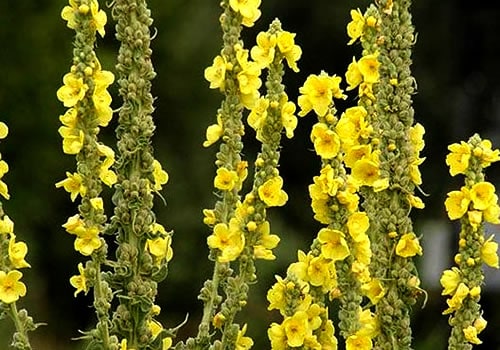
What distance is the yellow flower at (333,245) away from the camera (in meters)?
2.89

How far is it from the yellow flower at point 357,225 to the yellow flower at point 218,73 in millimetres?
406

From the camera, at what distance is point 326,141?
292 cm

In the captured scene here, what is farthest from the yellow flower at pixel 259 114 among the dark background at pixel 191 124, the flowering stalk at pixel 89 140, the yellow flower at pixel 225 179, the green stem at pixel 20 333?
the dark background at pixel 191 124

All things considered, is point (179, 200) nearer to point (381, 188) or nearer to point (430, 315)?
point (430, 315)

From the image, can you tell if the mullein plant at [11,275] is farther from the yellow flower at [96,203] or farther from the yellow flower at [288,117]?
the yellow flower at [288,117]

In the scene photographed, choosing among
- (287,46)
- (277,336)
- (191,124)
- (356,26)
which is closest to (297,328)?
(277,336)

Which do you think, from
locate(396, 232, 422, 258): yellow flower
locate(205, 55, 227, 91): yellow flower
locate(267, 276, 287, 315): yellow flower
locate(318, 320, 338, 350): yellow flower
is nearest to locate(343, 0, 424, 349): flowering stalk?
locate(396, 232, 422, 258): yellow flower

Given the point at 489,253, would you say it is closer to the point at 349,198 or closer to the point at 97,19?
the point at 349,198

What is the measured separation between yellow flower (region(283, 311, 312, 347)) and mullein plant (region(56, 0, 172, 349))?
32 centimetres

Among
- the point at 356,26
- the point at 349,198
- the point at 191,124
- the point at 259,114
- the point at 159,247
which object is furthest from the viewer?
the point at 191,124

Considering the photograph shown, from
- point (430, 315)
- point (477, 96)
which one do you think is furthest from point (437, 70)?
point (430, 315)

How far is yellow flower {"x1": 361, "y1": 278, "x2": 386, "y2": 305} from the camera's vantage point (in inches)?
119

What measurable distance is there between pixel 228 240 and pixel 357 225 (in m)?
0.29

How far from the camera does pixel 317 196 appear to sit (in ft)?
9.58
